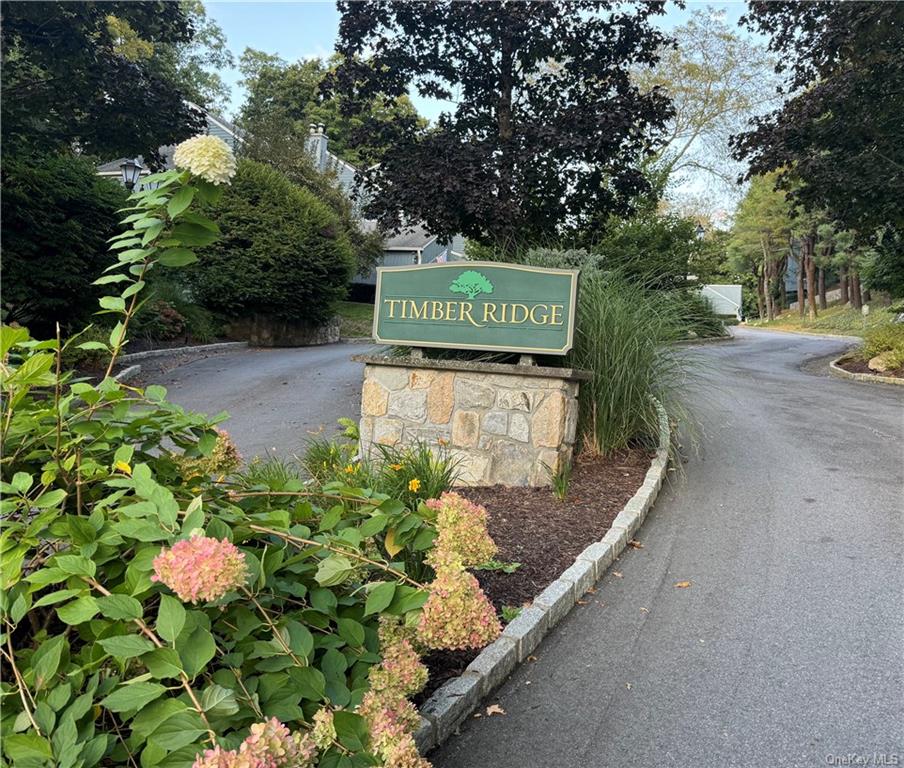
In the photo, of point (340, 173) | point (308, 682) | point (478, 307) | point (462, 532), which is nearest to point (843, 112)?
point (478, 307)

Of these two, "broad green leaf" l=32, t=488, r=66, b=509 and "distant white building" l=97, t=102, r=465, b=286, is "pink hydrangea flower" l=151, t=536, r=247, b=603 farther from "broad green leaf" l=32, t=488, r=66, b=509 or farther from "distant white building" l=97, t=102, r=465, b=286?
"distant white building" l=97, t=102, r=465, b=286

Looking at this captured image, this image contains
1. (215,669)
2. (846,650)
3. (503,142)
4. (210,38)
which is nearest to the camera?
(215,669)

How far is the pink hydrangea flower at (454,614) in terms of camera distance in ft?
5.84

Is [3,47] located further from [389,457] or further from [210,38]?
[210,38]

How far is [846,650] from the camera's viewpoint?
Answer: 10.0 feet

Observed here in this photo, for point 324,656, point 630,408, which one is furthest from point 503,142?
point 324,656

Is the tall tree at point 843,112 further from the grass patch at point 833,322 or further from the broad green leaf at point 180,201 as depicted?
the grass patch at point 833,322

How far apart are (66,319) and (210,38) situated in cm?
3352

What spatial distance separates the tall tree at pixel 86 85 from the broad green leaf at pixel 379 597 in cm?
967

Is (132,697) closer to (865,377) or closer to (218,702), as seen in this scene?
(218,702)

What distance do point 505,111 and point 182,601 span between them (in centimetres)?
797

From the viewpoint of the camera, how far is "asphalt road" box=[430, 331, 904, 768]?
7.82 ft

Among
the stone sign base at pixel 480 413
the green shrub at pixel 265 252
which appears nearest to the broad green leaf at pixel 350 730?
the stone sign base at pixel 480 413

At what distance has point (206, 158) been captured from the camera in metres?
1.73
